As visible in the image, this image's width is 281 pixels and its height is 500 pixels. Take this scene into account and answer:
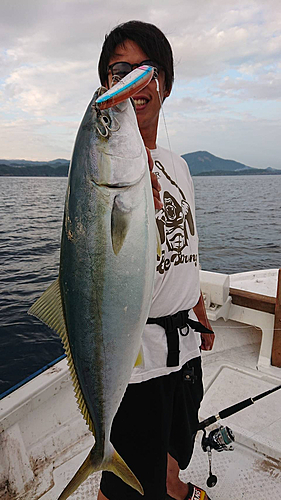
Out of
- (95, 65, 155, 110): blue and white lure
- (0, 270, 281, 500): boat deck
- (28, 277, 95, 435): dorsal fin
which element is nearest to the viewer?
(95, 65, 155, 110): blue and white lure

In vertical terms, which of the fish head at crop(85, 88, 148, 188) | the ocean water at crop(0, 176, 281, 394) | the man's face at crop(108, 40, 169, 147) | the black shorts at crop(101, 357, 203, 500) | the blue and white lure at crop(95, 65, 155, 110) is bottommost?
the ocean water at crop(0, 176, 281, 394)

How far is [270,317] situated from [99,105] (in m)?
4.11

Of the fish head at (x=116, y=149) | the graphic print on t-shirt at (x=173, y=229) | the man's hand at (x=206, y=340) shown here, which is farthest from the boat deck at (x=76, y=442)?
the fish head at (x=116, y=149)

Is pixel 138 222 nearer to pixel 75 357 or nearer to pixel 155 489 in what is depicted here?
pixel 75 357

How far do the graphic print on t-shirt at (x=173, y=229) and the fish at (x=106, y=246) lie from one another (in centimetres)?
71

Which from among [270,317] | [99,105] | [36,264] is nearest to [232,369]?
[270,317]

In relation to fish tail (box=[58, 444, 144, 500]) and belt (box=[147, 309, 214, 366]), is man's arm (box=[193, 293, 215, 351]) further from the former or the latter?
fish tail (box=[58, 444, 144, 500])

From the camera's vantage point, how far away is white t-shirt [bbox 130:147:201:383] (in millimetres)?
2021

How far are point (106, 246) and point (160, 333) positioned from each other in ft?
3.02

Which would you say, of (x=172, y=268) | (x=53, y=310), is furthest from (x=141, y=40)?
(x=53, y=310)

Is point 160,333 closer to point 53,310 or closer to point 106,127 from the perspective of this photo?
point 53,310

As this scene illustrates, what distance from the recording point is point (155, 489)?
205 cm

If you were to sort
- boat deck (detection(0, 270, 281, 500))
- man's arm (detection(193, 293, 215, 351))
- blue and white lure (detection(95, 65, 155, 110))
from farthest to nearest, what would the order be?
boat deck (detection(0, 270, 281, 500)) < man's arm (detection(193, 293, 215, 351)) < blue and white lure (detection(95, 65, 155, 110))

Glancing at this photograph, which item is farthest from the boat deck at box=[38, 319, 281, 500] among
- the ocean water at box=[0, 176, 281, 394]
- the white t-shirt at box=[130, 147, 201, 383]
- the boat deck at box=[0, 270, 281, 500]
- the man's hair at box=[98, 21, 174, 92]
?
the ocean water at box=[0, 176, 281, 394]
